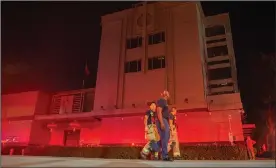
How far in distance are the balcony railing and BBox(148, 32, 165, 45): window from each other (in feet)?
24.5

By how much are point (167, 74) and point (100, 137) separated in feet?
24.1

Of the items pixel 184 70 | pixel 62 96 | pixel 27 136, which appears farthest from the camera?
pixel 62 96

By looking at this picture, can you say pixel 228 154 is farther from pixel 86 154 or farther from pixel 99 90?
pixel 99 90

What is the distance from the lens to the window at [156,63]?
19.6 m

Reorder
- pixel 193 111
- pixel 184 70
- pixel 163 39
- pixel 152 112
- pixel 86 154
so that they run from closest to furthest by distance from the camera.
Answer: pixel 152 112 < pixel 86 154 < pixel 193 111 < pixel 184 70 < pixel 163 39

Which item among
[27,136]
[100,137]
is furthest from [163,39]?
[27,136]

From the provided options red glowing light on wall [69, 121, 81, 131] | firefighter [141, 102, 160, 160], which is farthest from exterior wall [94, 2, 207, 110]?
firefighter [141, 102, 160, 160]

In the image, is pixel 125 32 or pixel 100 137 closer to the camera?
pixel 100 137

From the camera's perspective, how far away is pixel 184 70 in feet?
61.1

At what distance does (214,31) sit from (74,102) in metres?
15.5

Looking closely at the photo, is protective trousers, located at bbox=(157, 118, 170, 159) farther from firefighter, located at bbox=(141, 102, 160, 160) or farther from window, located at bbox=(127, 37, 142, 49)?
window, located at bbox=(127, 37, 142, 49)

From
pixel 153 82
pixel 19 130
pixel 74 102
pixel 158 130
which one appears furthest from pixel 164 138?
pixel 19 130

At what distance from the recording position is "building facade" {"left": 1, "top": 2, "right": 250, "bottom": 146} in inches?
653

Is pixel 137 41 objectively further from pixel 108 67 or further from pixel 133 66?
pixel 108 67
